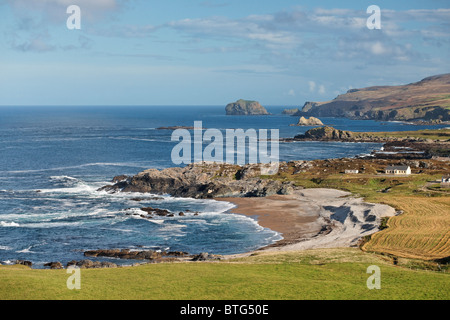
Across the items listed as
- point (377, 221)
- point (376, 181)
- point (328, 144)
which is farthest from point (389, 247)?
point (328, 144)

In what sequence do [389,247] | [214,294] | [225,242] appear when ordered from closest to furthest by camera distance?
1. [214,294]
2. [389,247]
3. [225,242]

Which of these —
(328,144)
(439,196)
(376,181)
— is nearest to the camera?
(439,196)

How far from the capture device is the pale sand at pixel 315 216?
59969mm

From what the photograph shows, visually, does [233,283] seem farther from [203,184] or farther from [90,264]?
[203,184]

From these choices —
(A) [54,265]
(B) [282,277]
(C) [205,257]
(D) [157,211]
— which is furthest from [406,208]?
(A) [54,265]

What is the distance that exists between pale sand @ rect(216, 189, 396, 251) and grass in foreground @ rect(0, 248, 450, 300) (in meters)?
17.2

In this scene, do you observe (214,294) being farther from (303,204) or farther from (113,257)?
(303,204)

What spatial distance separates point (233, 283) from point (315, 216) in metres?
42.9

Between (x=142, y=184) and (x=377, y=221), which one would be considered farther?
(x=142, y=184)

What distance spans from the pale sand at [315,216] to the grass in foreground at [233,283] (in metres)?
17.2

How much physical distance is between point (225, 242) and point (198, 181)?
36.3 meters

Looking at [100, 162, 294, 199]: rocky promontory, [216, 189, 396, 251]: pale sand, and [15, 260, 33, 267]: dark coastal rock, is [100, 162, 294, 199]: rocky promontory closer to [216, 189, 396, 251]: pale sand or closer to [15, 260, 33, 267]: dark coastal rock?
[216, 189, 396, 251]: pale sand
